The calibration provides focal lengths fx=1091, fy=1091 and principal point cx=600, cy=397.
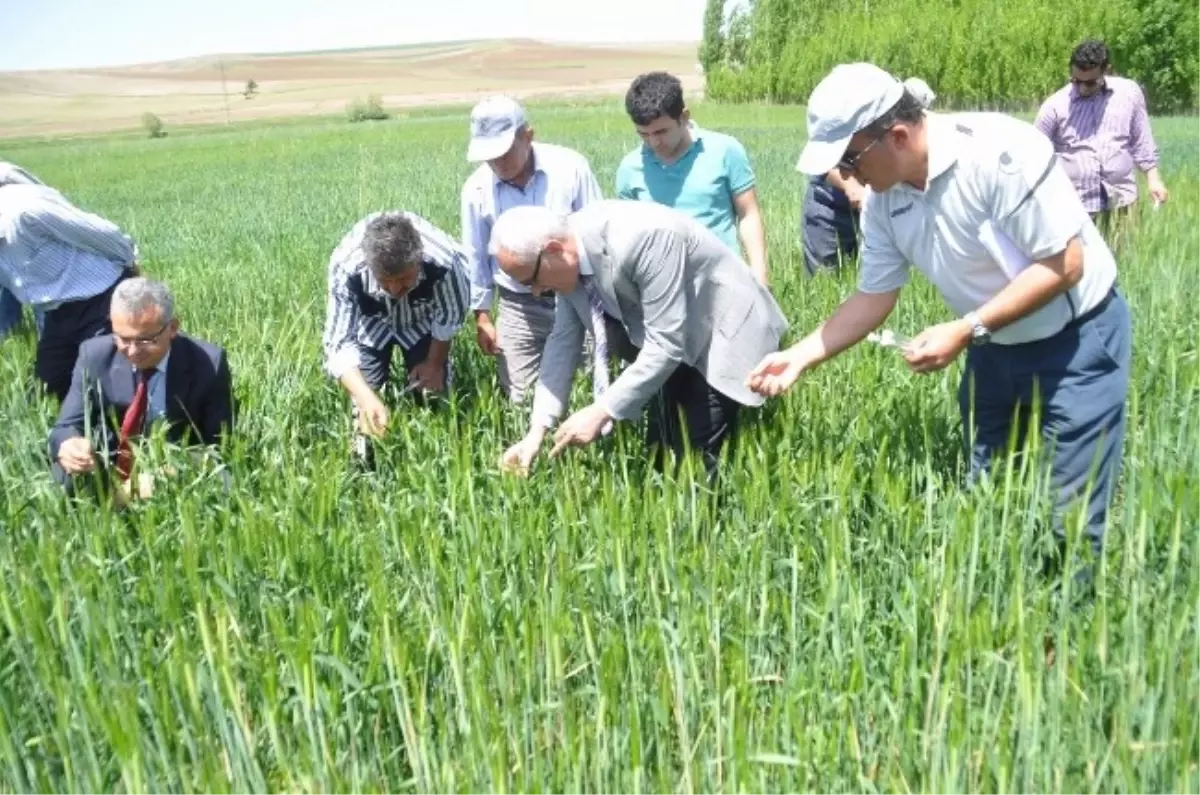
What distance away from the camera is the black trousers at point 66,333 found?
4086mm

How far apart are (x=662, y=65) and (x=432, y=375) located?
89.9 meters

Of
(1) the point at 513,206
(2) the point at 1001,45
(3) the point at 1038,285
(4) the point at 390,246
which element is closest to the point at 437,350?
(1) the point at 513,206

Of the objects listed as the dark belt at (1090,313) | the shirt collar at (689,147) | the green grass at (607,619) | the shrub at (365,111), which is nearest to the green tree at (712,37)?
the shrub at (365,111)

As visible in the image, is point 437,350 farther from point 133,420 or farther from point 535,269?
point 535,269

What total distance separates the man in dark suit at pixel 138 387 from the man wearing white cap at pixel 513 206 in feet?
3.46

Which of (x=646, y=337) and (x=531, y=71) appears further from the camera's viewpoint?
(x=531, y=71)

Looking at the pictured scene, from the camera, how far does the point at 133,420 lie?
3.31 meters

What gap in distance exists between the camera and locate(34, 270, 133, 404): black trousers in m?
4.09

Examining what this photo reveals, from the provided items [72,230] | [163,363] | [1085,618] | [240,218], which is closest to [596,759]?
[1085,618]

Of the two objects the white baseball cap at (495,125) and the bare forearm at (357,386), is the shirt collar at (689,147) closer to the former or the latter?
the white baseball cap at (495,125)

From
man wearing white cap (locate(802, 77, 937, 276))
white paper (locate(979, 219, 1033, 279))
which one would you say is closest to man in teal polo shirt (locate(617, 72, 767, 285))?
man wearing white cap (locate(802, 77, 937, 276))

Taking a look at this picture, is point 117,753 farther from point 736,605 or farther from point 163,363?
point 163,363

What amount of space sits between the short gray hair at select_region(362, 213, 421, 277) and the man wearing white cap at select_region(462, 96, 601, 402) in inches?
20.0

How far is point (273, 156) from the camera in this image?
24.1m
